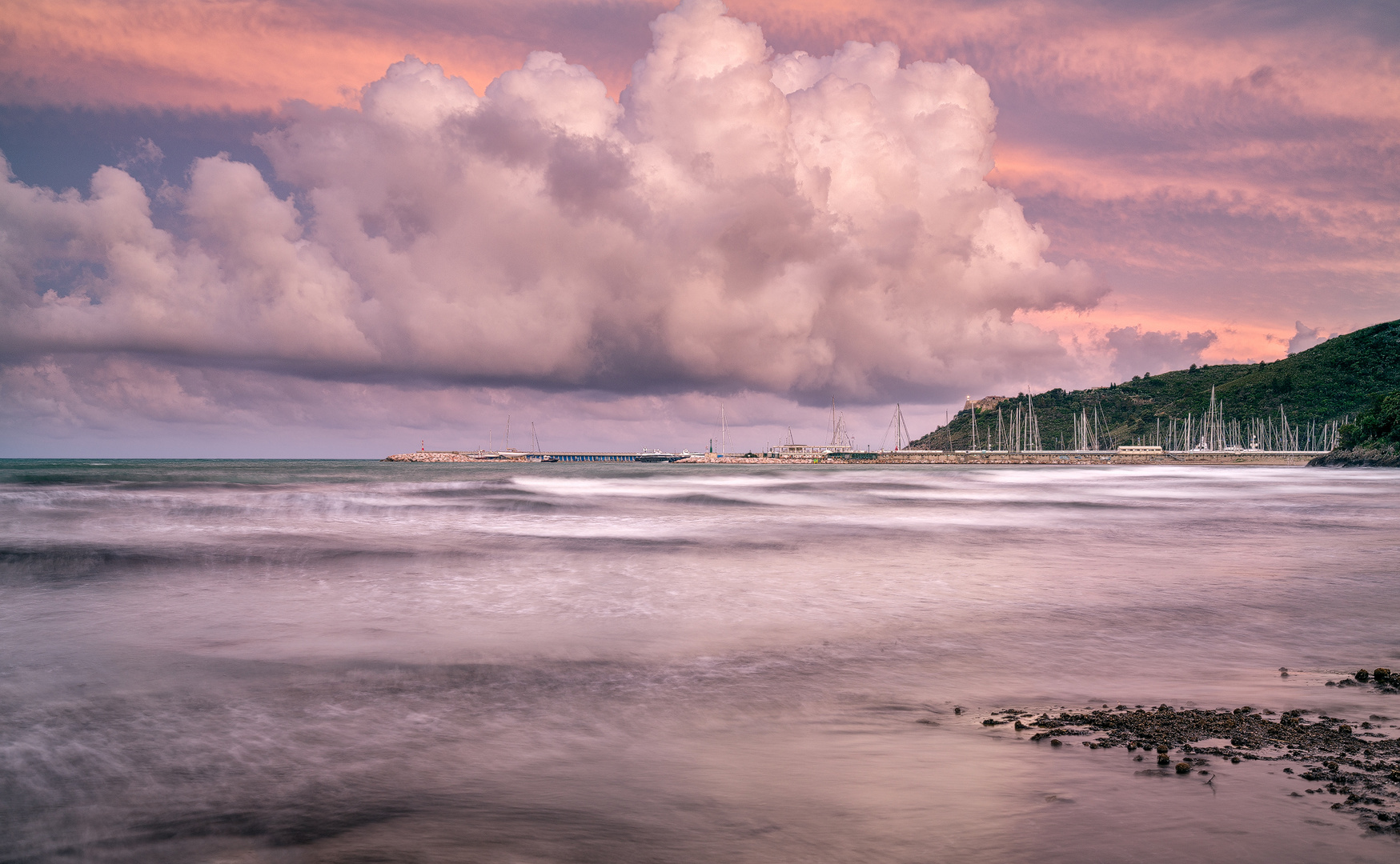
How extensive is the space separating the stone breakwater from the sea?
0.71 ft

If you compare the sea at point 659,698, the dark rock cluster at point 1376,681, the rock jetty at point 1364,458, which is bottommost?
the sea at point 659,698

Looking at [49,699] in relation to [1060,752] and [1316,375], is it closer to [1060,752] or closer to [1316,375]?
[1060,752]

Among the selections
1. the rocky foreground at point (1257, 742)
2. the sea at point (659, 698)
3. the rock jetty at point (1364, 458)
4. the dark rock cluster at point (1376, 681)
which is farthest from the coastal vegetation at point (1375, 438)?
the rocky foreground at point (1257, 742)

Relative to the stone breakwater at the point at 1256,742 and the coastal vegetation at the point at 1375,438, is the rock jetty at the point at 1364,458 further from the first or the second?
the stone breakwater at the point at 1256,742

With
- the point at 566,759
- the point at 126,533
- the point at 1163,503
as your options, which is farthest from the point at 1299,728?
A: the point at 1163,503

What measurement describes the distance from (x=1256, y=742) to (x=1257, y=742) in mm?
44

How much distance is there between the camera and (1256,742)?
8227 mm

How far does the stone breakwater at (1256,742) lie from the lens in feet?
22.7

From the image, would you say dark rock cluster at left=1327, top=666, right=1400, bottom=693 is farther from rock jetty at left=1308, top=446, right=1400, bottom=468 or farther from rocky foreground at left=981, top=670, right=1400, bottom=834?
rock jetty at left=1308, top=446, right=1400, bottom=468

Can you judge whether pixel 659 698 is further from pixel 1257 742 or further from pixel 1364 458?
pixel 1364 458

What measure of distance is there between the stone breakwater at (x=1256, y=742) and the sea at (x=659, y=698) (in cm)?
22

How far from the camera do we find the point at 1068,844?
6297mm

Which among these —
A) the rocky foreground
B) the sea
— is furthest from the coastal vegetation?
the rocky foreground

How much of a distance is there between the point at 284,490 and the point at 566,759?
264ft
